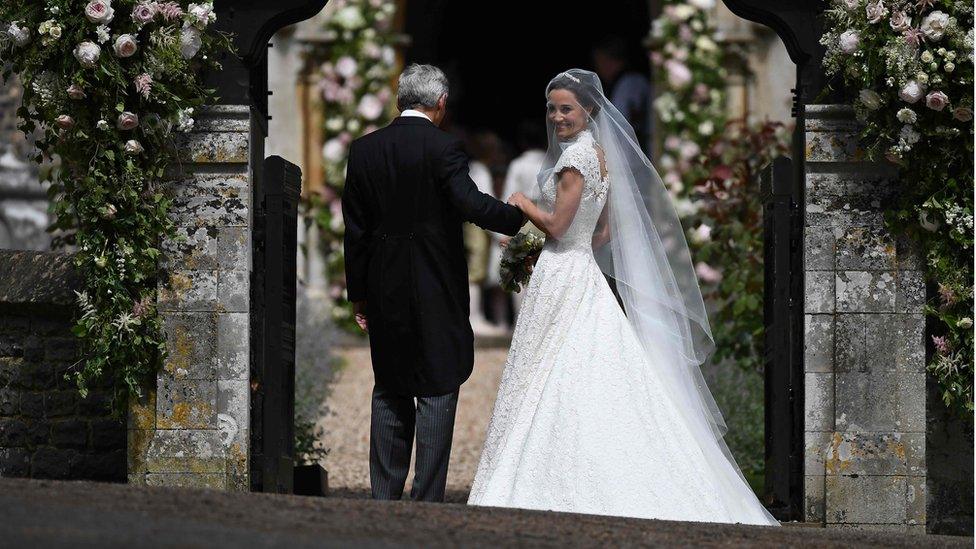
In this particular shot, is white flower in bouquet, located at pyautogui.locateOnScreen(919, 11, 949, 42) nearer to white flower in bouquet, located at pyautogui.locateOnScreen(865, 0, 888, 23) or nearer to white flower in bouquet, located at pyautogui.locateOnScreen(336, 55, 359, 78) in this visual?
white flower in bouquet, located at pyautogui.locateOnScreen(865, 0, 888, 23)

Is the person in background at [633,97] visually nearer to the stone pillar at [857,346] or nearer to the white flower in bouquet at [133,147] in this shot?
the stone pillar at [857,346]

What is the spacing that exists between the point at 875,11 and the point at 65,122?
3.12 meters

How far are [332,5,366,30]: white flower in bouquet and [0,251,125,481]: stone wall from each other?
6906mm

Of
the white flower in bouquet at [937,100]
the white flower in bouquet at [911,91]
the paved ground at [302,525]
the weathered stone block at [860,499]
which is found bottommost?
the weathered stone block at [860,499]

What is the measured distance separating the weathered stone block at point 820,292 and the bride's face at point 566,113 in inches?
44.4

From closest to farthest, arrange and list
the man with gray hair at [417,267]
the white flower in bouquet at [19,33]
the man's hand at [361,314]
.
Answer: the man with gray hair at [417,267], the man's hand at [361,314], the white flower in bouquet at [19,33]

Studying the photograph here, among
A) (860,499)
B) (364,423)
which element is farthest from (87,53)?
(364,423)

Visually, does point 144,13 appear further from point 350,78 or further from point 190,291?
point 350,78

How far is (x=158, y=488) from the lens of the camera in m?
5.63

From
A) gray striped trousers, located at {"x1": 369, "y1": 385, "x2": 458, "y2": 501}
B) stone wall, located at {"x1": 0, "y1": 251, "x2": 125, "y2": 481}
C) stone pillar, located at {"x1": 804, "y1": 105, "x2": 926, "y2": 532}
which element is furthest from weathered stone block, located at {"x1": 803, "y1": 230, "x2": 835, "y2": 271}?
stone wall, located at {"x1": 0, "y1": 251, "x2": 125, "y2": 481}

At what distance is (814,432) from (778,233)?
Answer: 809 millimetres

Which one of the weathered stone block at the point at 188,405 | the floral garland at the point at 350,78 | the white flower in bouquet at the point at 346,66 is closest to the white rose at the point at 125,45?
the weathered stone block at the point at 188,405

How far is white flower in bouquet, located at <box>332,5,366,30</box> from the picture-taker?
1427 centimetres

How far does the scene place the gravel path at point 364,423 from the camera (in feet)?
30.6
